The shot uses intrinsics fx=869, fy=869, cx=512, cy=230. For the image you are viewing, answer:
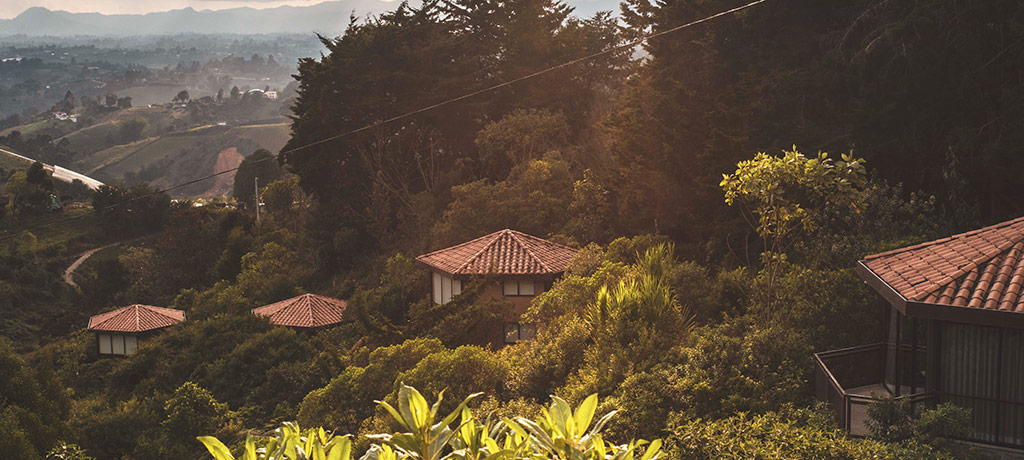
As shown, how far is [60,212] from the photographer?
84.5 m

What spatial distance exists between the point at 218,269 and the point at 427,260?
90.6 ft

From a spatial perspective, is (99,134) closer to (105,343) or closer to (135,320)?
(105,343)

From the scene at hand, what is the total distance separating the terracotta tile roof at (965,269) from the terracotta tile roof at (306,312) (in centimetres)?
2291

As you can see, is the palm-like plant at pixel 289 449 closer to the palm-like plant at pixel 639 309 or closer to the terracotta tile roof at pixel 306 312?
the palm-like plant at pixel 639 309

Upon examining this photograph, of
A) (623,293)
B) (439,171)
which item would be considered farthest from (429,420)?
(439,171)

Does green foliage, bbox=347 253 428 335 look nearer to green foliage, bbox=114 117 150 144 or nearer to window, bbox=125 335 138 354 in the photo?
window, bbox=125 335 138 354

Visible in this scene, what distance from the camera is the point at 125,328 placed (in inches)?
1452

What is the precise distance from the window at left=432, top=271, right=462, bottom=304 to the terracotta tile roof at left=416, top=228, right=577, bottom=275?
1.50 feet

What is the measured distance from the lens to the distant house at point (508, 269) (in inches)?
930

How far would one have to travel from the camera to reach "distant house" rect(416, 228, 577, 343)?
23.6m

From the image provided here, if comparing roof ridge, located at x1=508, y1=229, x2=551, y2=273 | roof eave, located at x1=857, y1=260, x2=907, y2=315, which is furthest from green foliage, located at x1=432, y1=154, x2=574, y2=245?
roof eave, located at x1=857, y1=260, x2=907, y2=315

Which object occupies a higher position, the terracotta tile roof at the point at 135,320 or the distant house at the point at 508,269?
the distant house at the point at 508,269

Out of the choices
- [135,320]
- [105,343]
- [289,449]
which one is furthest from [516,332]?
[105,343]

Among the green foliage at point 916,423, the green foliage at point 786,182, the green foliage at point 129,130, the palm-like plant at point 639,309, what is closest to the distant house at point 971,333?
the green foliage at point 916,423
